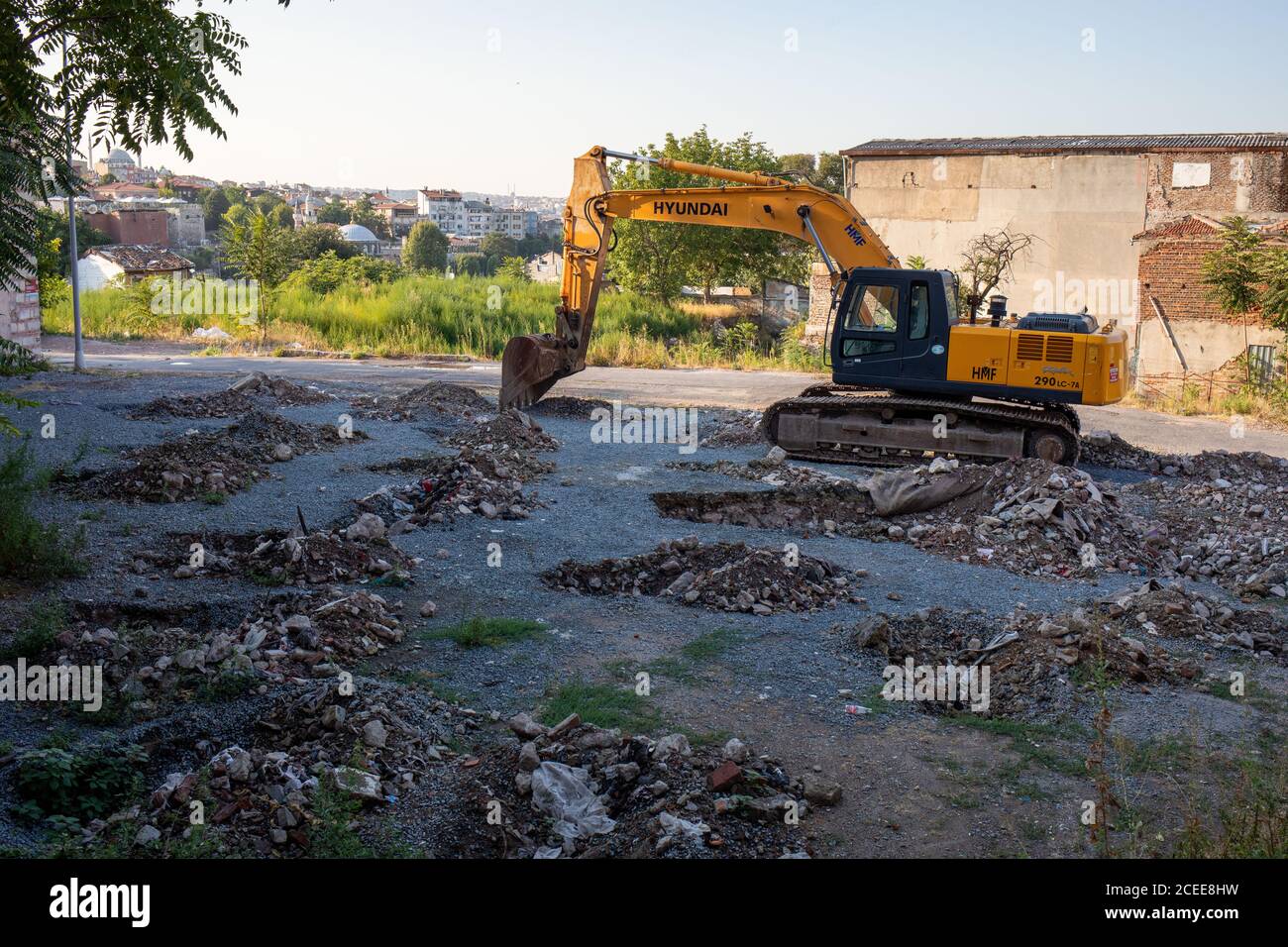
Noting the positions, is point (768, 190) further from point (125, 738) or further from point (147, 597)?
point (125, 738)

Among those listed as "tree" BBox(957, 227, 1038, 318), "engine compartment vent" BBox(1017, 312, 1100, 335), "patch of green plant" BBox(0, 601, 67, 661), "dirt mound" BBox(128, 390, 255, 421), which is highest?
"tree" BBox(957, 227, 1038, 318)

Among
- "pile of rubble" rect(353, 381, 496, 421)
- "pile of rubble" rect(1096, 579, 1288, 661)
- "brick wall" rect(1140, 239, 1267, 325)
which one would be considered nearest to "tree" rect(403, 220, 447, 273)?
"brick wall" rect(1140, 239, 1267, 325)

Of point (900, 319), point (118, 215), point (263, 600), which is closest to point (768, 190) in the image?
point (900, 319)

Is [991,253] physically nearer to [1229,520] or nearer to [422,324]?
[422,324]

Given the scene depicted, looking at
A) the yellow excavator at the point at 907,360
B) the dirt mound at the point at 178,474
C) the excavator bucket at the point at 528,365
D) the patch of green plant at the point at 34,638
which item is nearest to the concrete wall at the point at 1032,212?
the yellow excavator at the point at 907,360

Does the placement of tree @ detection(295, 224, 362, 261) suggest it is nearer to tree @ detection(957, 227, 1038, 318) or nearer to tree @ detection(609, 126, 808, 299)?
tree @ detection(609, 126, 808, 299)

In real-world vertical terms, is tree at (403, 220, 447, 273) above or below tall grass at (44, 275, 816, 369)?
above

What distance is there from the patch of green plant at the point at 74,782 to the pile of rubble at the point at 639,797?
181cm

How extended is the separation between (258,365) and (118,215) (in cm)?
5382

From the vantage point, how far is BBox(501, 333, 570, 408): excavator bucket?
17.8 metres

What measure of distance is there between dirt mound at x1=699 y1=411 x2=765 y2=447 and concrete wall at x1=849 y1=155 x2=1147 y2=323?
1490 cm

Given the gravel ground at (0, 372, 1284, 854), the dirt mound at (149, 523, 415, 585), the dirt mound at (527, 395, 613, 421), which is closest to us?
the gravel ground at (0, 372, 1284, 854)

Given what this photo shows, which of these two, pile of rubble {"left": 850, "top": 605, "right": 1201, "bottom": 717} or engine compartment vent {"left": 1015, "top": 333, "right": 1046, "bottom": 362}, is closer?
pile of rubble {"left": 850, "top": 605, "right": 1201, "bottom": 717}

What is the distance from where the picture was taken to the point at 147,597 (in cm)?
898
